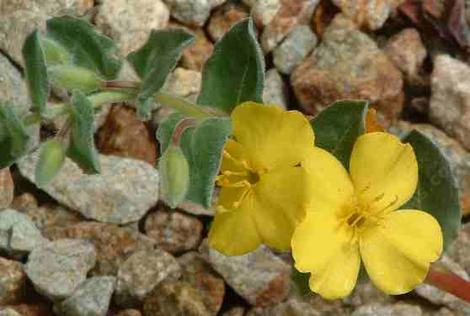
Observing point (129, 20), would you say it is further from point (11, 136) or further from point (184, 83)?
point (11, 136)

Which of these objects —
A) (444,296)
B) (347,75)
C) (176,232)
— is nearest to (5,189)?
(176,232)

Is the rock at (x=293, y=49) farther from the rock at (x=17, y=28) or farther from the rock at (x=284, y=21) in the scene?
the rock at (x=17, y=28)

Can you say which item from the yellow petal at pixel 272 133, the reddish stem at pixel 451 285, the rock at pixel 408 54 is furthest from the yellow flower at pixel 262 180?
the rock at pixel 408 54

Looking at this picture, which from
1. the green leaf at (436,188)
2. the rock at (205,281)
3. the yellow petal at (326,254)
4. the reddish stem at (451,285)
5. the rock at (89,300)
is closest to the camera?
the yellow petal at (326,254)

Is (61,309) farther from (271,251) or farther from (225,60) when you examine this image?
(225,60)

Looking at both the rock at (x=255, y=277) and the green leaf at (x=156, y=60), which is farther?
the rock at (x=255, y=277)

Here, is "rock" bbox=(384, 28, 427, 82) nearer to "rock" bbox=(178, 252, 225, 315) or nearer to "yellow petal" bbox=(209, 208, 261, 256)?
"rock" bbox=(178, 252, 225, 315)
